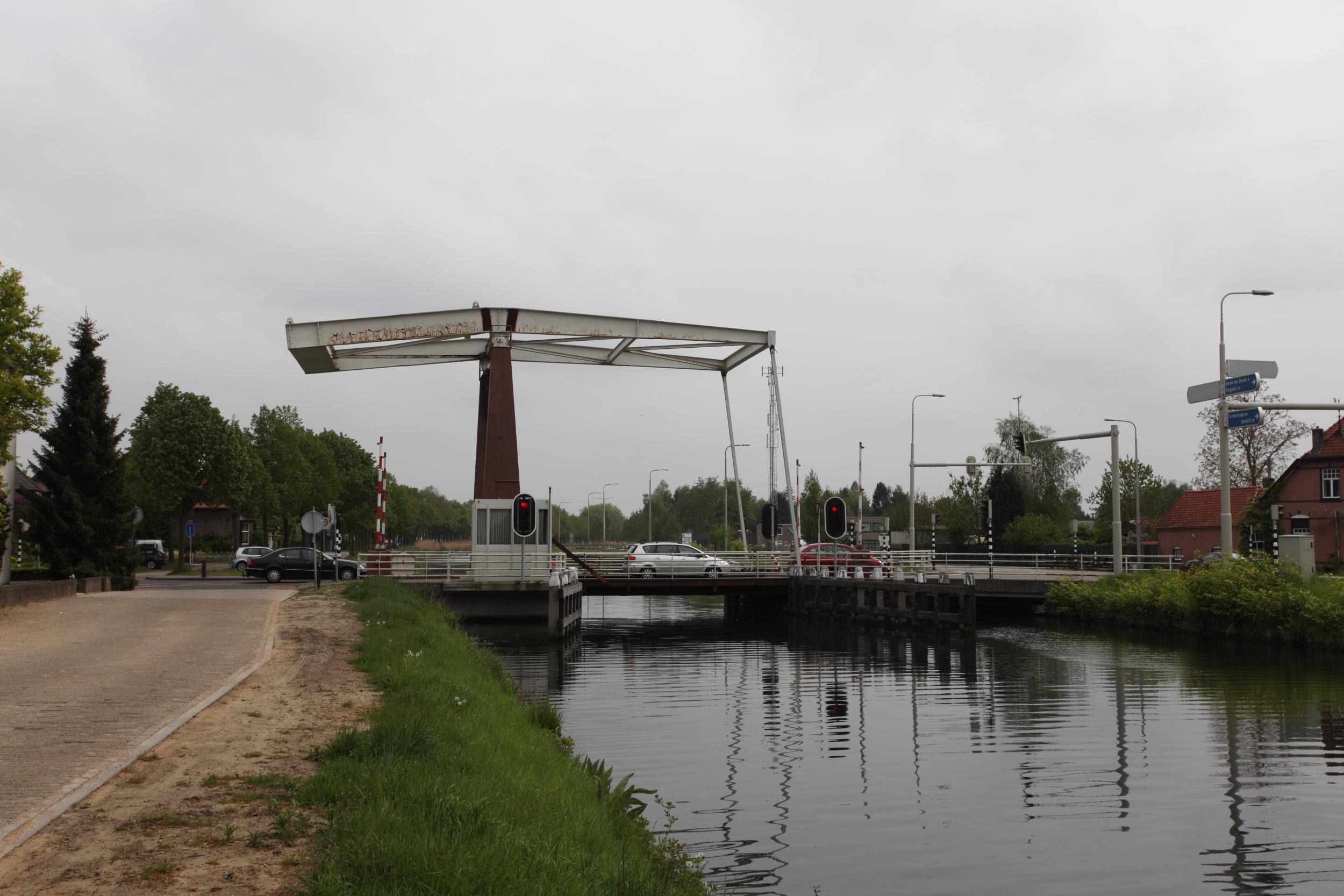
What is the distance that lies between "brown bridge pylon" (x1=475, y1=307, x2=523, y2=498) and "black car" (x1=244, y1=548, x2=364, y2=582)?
31.1 feet

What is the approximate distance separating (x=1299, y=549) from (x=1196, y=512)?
3634 centimetres

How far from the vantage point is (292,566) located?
Result: 33.7 metres

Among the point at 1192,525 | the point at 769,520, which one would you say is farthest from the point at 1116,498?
the point at 1192,525

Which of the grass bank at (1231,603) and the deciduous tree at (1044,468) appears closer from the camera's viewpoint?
the grass bank at (1231,603)

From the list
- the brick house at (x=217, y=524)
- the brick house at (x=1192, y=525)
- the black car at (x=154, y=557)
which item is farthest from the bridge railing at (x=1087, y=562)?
the brick house at (x=217, y=524)

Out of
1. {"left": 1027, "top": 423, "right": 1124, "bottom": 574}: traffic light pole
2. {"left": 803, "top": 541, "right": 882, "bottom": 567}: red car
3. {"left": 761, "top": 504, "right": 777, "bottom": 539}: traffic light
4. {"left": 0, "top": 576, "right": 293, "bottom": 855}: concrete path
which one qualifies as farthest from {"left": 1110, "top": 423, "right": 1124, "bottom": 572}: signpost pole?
{"left": 0, "top": 576, "right": 293, "bottom": 855}: concrete path

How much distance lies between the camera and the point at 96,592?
2581 cm

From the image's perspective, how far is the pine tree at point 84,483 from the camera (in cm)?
2605

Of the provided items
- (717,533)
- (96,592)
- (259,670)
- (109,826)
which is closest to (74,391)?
(96,592)

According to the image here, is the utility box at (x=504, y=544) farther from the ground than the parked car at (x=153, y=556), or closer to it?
farther from the ground

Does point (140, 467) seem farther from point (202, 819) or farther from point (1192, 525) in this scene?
point (1192, 525)

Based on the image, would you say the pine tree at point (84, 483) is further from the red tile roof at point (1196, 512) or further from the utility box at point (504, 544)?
the red tile roof at point (1196, 512)

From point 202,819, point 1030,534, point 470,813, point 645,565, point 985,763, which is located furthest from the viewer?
point 1030,534

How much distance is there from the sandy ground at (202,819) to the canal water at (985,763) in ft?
9.27
